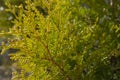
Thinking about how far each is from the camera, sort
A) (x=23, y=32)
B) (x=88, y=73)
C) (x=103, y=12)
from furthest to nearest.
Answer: (x=103, y=12), (x=88, y=73), (x=23, y=32)

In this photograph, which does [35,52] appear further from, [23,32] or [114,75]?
[114,75]

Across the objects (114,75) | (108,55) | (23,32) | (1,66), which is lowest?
(1,66)

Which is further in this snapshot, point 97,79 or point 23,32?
point 97,79

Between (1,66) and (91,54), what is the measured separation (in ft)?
33.8

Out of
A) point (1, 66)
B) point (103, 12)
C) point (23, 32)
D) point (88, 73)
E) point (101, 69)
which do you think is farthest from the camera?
point (1, 66)

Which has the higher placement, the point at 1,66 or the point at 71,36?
the point at 71,36

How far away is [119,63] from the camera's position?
397 centimetres

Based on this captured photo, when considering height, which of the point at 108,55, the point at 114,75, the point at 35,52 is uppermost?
the point at 35,52

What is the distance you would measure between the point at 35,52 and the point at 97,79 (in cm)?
102

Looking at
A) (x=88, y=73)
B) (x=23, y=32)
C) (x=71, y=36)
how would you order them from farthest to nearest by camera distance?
(x=88, y=73)
(x=71, y=36)
(x=23, y=32)

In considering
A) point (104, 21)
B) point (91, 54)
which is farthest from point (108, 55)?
point (104, 21)

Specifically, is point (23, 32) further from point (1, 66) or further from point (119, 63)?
point (1, 66)

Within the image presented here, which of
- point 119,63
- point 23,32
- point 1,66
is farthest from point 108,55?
point 1,66

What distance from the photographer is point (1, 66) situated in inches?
522
